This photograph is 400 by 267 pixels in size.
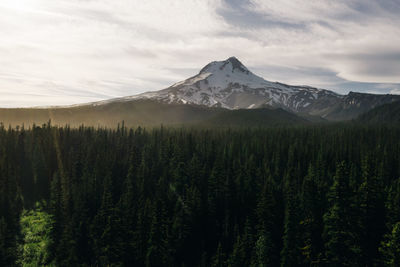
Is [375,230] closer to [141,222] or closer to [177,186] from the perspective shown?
[141,222]

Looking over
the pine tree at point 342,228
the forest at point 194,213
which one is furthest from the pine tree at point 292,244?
the pine tree at point 342,228

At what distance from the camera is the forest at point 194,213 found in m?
51.7

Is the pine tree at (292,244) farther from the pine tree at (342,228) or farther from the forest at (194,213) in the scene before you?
the pine tree at (342,228)

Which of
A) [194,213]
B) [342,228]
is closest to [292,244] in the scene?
[342,228]

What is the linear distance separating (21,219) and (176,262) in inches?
2060

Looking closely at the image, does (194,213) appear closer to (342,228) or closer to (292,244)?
(292,244)

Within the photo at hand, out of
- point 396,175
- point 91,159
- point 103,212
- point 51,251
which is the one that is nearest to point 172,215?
point 103,212

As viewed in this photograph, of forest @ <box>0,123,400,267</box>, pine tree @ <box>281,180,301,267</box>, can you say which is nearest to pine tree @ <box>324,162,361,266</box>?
forest @ <box>0,123,400,267</box>

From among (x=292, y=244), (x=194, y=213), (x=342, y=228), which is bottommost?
(x=194, y=213)

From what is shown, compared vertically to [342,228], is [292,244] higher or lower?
lower

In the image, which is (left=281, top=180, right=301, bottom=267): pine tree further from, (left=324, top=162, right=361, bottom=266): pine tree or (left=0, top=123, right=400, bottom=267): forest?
(left=324, top=162, right=361, bottom=266): pine tree

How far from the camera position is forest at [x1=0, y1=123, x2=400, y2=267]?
51.7 meters

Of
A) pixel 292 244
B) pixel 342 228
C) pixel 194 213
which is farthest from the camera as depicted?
pixel 194 213

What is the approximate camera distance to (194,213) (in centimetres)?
7400
